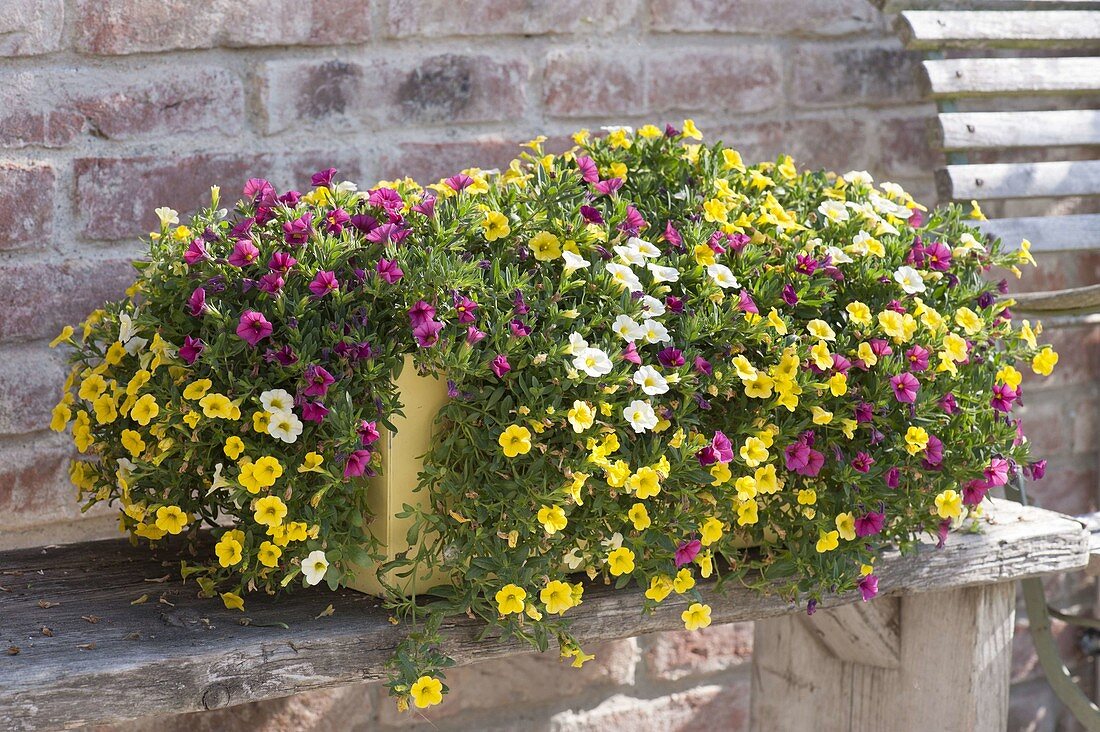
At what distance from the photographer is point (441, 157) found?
1649 mm

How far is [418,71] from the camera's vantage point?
1619 mm

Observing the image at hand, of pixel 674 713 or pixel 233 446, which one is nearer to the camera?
pixel 233 446

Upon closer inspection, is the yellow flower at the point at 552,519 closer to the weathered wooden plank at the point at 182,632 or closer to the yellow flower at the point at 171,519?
the weathered wooden plank at the point at 182,632

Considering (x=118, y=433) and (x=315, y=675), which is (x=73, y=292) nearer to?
→ (x=118, y=433)

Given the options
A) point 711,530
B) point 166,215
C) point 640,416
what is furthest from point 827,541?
point 166,215

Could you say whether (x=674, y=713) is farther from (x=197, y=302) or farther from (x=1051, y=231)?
(x=197, y=302)

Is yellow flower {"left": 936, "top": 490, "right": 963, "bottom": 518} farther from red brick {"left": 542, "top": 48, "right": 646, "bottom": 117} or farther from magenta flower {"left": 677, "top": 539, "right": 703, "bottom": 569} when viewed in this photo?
red brick {"left": 542, "top": 48, "right": 646, "bottom": 117}

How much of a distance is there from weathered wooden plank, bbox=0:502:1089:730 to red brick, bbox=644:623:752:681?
63 cm

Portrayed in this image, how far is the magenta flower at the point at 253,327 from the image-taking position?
104cm

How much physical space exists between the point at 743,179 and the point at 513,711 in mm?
910

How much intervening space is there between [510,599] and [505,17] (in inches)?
35.2

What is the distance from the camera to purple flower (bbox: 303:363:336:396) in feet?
3.38

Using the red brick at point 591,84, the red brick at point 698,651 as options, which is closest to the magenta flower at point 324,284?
the red brick at point 591,84

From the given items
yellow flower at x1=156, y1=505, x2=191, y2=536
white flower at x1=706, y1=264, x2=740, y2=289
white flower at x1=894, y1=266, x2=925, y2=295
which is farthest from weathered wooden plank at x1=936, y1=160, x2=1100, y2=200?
yellow flower at x1=156, y1=505, x2=191, y2=536
